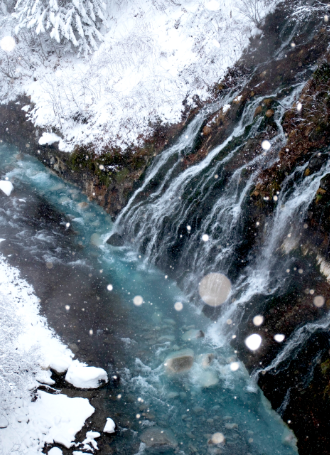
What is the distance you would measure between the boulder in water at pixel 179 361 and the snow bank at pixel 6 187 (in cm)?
1100

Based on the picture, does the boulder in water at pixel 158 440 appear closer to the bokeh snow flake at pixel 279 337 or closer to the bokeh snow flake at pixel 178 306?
the bokeh snow flake at pixel 279 337

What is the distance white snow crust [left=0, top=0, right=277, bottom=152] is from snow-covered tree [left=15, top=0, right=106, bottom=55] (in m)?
0.90

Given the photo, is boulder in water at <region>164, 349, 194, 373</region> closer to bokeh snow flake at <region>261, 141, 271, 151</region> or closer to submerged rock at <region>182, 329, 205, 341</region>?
submerged rock at <region>182, 329, 205, 341</region>

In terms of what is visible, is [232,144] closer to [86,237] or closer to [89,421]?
[86,237]

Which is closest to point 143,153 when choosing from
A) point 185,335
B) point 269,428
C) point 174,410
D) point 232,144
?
point 232,144

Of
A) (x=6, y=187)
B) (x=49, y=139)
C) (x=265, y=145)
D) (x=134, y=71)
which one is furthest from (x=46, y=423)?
(x=134, y=71)

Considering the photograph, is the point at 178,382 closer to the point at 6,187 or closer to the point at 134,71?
the point at 6,187

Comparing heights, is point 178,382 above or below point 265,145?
below

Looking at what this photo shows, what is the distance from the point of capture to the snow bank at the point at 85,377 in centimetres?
704

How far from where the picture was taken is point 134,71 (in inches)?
580

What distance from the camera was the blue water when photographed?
629cm

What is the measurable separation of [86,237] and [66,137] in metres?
5.42

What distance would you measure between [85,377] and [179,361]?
241cm

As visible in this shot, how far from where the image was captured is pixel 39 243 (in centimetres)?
1155
